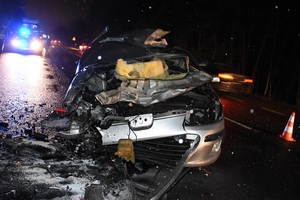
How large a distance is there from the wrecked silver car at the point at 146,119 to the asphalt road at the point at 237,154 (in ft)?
1.36

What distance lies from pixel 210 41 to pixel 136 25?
38.0 feet

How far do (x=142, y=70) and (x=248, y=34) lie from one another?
20.6 metres

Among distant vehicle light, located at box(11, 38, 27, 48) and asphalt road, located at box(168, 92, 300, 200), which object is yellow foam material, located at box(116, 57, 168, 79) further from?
distant vehicle light, located at box(11, 38, 27, 48)

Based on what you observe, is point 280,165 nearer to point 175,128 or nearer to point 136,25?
point 175,128

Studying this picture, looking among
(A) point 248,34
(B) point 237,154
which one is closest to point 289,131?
(B) point 237,154

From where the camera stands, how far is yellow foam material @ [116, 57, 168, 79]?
4484 mm

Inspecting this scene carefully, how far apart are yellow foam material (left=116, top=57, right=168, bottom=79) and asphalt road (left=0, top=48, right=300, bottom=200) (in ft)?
4.90

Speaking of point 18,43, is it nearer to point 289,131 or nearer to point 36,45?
point 36,45

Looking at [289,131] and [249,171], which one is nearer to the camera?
[249,171]

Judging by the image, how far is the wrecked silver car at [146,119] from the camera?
3990mm

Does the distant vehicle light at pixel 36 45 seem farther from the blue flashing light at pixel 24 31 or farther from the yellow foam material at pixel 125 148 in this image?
the yellow foam material at pixel 125 148

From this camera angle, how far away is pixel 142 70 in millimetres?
4562

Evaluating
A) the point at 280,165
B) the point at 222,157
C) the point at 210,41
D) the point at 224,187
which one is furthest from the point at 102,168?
the point at 210,41

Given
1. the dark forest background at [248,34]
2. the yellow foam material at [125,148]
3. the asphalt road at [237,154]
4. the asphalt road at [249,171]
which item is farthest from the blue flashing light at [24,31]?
the yellow foam material at [125,148]
